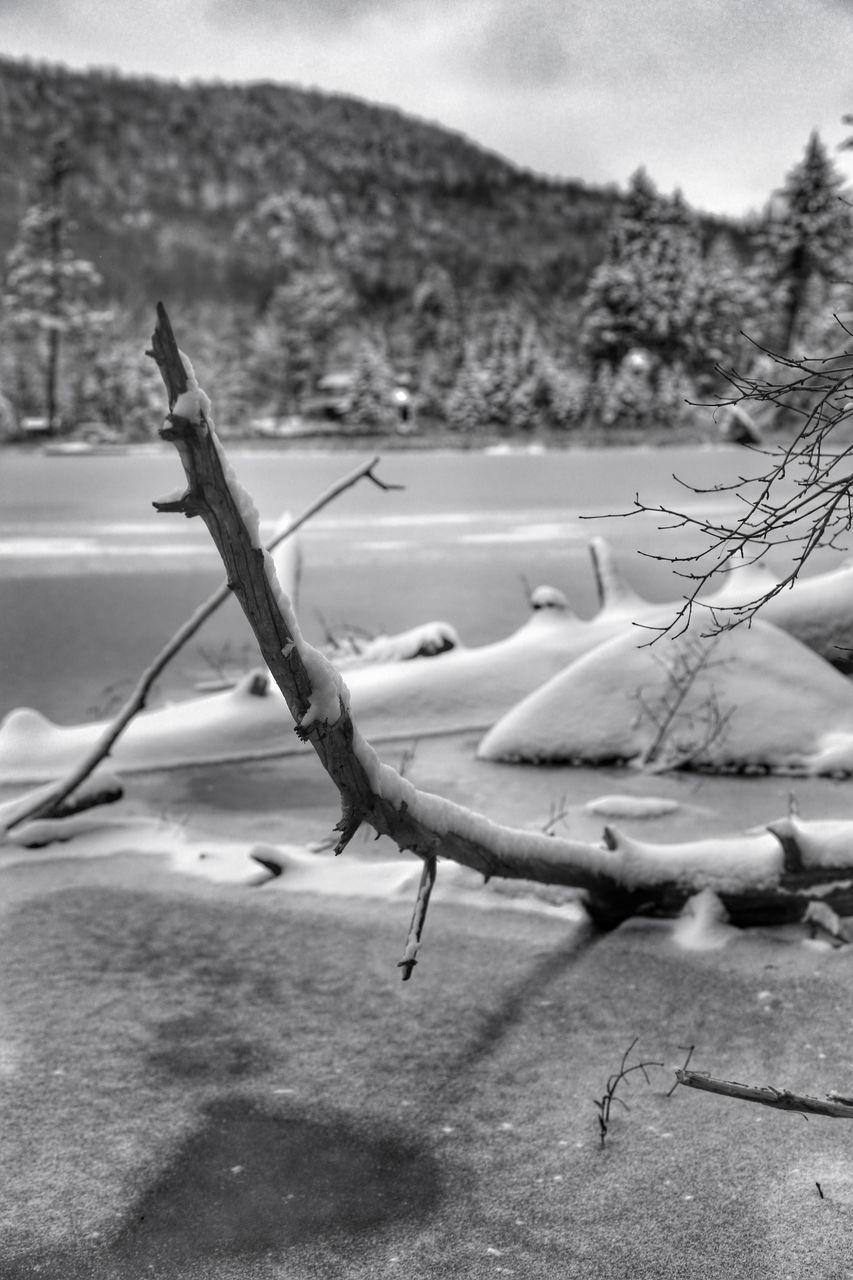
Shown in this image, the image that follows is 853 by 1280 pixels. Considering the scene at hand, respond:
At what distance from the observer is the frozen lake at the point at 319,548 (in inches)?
502

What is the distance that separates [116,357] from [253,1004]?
4149 cm

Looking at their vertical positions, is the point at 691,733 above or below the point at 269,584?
below

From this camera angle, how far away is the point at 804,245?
27906 millimetres

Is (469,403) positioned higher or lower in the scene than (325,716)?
higher

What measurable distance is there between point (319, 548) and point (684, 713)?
11887mm

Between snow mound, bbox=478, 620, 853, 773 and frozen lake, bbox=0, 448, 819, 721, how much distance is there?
2.80 m

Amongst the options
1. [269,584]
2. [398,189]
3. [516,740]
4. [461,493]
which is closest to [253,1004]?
[269,584]

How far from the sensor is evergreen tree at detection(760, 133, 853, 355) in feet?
86.0

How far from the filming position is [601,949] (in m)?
4.45

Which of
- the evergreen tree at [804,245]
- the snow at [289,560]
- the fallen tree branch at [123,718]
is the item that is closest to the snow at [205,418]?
the fallen tree branch at [123,718]

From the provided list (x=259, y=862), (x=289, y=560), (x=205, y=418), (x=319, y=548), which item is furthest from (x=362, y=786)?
(x=319, y=548)

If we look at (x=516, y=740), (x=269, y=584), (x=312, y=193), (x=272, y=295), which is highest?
(x=312, y=193)

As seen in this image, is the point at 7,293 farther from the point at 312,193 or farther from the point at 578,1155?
the point at 312,193

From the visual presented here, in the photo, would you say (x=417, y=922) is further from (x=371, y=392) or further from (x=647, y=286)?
(x=371, y=392)
